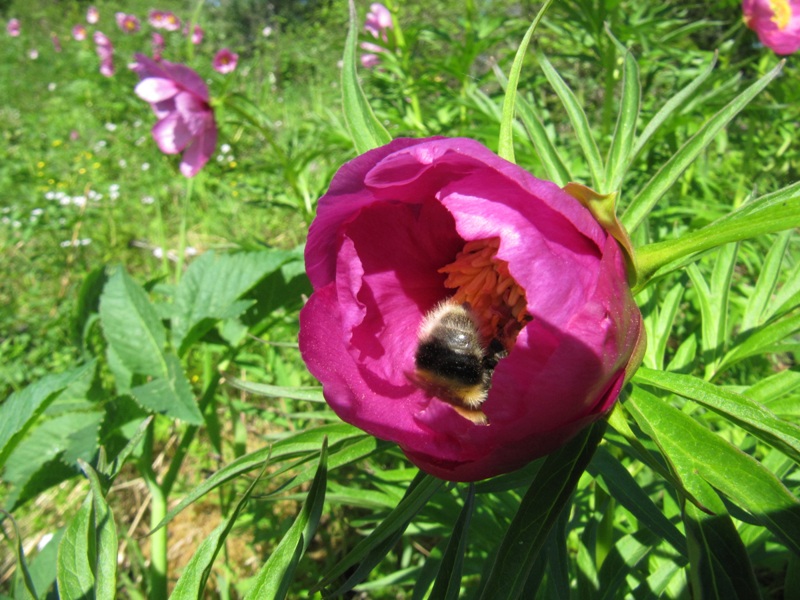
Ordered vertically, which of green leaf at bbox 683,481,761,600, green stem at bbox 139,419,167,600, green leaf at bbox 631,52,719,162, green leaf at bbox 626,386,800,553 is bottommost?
green stem at bbox 139,419,167,600

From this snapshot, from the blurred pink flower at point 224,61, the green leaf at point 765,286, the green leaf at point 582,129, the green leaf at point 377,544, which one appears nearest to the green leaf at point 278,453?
the green leaf at point 377,544

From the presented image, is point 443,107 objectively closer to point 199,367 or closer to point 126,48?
point 199,367

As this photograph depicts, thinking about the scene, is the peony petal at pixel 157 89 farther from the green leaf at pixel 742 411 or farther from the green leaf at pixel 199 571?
the green leaf at pixel 742 411

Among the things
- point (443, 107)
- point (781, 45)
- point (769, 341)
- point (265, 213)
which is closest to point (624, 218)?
point (769, 341)

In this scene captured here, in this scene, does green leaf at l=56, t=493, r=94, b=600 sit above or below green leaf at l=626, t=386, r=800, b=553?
below

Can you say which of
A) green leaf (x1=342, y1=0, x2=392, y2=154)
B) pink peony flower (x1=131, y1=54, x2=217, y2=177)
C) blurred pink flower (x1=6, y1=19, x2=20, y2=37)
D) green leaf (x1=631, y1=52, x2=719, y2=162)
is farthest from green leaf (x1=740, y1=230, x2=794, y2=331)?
blurred pink flower (x1=6, y1=19, x2=20, y2=37)

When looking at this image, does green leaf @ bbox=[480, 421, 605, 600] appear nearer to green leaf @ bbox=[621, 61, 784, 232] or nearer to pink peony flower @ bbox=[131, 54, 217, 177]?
green leaf @ bbox=[621, 61, 784, 232]

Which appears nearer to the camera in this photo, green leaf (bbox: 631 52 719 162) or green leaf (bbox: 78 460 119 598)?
green leaf (bbox: 78 460 119 598)
